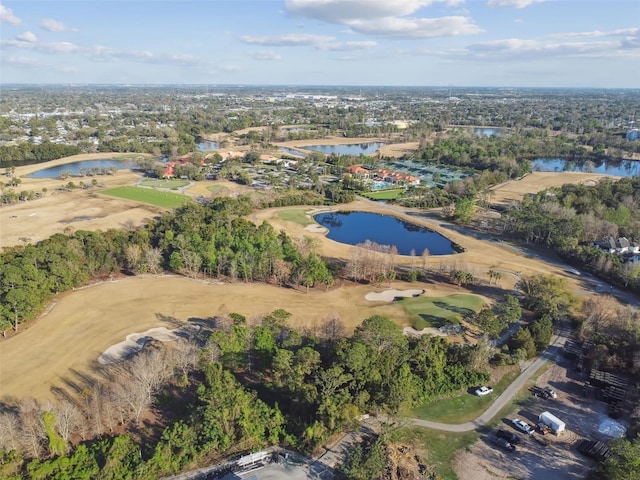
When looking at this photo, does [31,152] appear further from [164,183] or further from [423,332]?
[423,332]

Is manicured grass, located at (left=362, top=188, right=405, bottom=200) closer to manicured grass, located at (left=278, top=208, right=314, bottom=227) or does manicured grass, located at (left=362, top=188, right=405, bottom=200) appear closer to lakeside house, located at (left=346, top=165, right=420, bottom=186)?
lakeside house, located at (left=346, top=165, right=420, bottom=186)

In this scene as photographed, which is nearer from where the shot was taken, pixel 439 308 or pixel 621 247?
pixel 439 308

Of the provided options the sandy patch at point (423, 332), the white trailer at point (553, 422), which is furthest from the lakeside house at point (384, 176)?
the white trailer at point (553, 422)

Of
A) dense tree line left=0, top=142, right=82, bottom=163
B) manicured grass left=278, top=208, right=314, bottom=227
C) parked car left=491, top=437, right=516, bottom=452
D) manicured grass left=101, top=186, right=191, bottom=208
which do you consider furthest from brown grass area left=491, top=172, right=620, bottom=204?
dense tree line left=0, top=142, right=82, bottom=163

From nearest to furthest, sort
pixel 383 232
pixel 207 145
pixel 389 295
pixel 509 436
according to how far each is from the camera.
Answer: pixel 509 436
pixel 389 295
pixel 383 232
pixel 207 145

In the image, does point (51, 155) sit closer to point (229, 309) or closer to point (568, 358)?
point (229, 309)

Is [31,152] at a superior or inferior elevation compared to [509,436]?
superior

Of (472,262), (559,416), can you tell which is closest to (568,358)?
(559,416)

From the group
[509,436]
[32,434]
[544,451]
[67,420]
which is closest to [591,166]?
[544,451]
